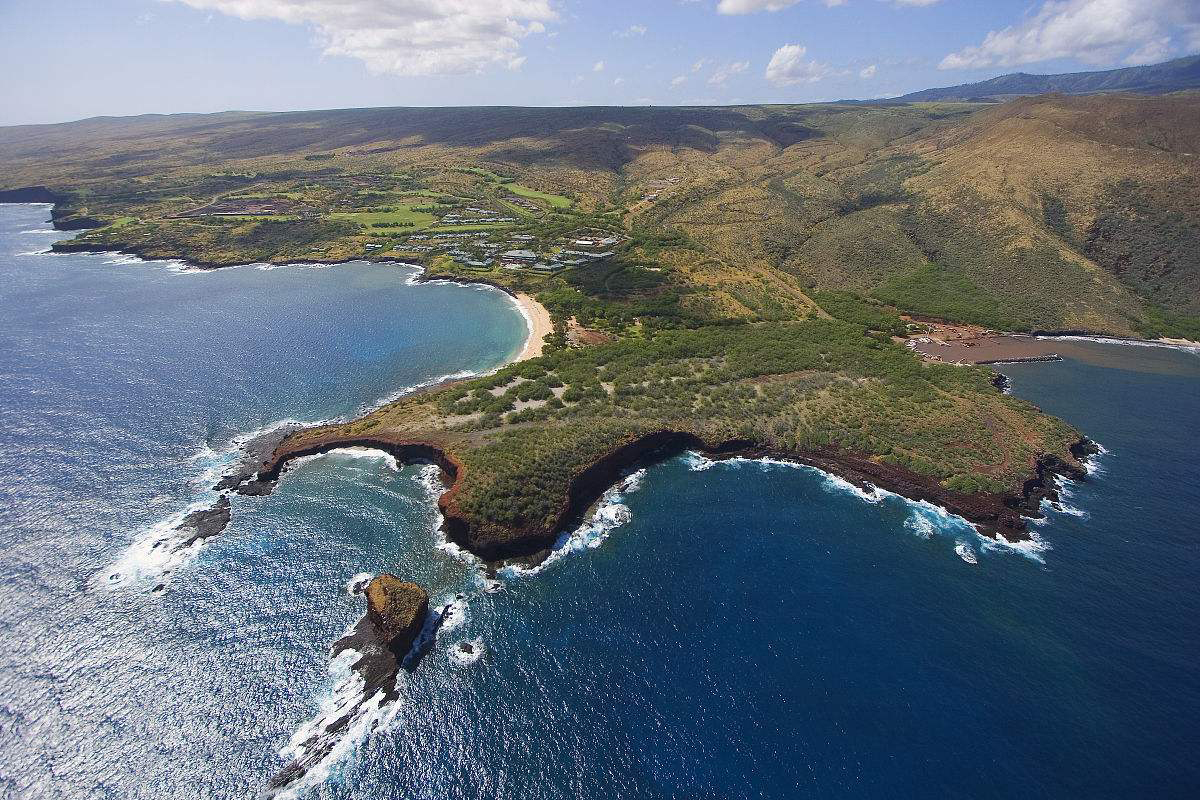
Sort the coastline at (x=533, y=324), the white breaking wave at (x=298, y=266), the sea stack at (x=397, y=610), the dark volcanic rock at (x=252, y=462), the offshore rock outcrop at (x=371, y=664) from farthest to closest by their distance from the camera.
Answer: the white breaking wave at (x=298, y=266) → the coastline at (x=533, y=324) → the dark volcanic rock at (x=252, y=462) → the sea stack at (x=397, y=610) → the offshore rock outcrop at (x=371, y=664)

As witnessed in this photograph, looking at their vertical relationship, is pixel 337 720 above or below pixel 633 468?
below

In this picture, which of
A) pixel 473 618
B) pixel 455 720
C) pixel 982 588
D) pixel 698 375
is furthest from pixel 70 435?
pixel 982 588

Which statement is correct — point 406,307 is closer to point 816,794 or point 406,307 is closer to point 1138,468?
point 816,794

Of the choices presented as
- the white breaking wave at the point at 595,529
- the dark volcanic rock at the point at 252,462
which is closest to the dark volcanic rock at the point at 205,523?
the dark volcanic rock at the point at 252,462

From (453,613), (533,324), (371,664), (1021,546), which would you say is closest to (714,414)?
(1021,546)

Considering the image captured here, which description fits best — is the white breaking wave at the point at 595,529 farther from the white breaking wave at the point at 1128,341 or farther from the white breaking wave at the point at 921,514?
the white breaking wave at the point at 1128,341

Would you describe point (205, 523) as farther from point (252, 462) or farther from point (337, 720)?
point (337, 720)
